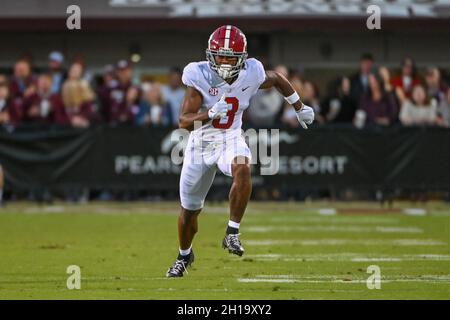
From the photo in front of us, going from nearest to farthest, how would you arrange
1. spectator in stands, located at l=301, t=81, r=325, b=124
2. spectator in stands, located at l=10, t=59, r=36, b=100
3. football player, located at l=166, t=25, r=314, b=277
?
1. football player, located at l=166, t=25, r=314, b=277
2. spectator in stands, located at l=301, t=81, r=325, b=124
3. spectator in stands, located at l=10, t=59, r=36, b=100

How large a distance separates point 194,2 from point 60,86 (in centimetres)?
351

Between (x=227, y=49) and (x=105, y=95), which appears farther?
(x=105, y=95)

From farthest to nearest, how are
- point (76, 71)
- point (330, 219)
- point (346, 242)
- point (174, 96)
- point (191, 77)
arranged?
1. point (174, 96)
2. point (76, 71)
3. point (330, 219)
4. point (346, 242)
5. point (191, 77)

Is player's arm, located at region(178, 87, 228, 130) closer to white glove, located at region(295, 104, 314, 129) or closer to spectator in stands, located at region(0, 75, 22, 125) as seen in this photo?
white glove, located at region(295, 104, 314, 129)

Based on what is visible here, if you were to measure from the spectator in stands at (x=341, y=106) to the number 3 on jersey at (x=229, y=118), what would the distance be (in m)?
9.01

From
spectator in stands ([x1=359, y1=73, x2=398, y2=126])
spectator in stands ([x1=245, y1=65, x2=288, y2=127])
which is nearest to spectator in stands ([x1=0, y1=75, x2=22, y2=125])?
spectator in stands ([x1=245, y1=65, x2=288, y2=127])

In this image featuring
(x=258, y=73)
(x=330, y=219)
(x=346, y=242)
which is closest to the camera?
(x=258, y=73)

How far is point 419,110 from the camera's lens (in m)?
18.7

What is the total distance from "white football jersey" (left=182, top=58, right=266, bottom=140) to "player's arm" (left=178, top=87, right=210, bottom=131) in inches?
3.0

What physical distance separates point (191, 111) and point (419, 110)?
9.65 m

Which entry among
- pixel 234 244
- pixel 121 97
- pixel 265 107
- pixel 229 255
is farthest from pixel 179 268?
pixel 121 97

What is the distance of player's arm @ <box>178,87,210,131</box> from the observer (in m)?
9.55

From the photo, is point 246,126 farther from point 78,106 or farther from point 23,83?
point 23,83
